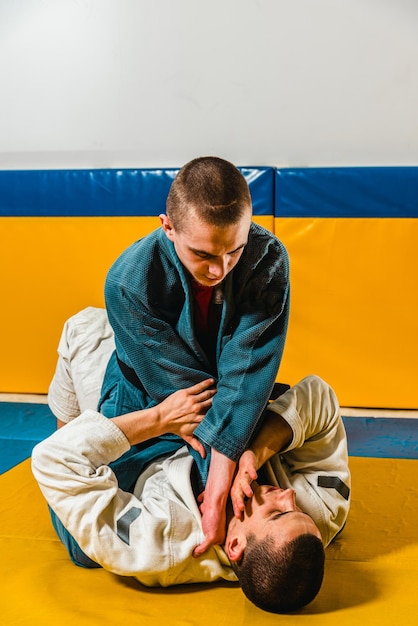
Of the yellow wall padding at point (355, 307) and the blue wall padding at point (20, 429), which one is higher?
the yellow wall padding at point (355, 307)

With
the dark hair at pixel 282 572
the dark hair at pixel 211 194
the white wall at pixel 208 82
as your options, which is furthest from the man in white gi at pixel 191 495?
the white wall at pixel 208 82

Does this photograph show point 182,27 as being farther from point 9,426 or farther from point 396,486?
point 396,486

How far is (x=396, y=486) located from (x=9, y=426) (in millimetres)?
1543

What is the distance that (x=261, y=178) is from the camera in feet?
9.88

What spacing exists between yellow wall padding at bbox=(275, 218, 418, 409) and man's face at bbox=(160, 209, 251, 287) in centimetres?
138

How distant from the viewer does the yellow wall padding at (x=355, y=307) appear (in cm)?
298

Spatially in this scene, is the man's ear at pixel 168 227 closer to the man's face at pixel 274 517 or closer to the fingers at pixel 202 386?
the fingers at pixel 202 386

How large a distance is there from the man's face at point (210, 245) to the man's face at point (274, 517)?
517mm

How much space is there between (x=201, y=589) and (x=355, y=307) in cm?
157

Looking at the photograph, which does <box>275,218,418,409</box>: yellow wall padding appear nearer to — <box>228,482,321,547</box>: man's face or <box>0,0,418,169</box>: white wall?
<box>0,0,418,169</box>: white wall

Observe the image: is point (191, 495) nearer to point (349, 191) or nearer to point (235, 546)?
point (235, 546)

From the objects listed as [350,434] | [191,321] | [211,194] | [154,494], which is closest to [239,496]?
[154,494]

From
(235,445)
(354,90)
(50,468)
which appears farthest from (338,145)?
(50,468)

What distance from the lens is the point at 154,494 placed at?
184cm
